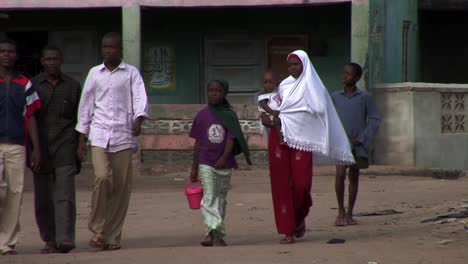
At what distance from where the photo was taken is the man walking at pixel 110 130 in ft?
28.8

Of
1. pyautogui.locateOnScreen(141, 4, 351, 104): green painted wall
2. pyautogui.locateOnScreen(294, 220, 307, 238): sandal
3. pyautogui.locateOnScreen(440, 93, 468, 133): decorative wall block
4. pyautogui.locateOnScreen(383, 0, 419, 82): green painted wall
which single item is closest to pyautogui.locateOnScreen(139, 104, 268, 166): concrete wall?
pyautogui.locateOnScreen(141, 4, 351, 104): green painted wall

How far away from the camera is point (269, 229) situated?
10461 mm

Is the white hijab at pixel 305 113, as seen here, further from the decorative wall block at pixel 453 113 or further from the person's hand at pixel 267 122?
the decorative wall block at pixel 453 113

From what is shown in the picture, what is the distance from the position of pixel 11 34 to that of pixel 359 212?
960 cm

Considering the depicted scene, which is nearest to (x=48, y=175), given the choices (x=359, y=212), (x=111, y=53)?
(x=111, y=53)

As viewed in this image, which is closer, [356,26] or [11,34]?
[356,26]

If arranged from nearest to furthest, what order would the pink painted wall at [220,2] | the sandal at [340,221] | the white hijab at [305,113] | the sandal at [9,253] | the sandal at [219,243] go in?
the sandal at [9,253] → the sandal at [219,243] → the white hijab at [305,113] → the sandal at [340,221] → the pink painted wall at [220,2]

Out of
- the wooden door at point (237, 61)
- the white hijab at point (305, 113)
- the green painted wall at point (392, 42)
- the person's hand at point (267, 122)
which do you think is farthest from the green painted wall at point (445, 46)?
the person's hand at point (267, 122)

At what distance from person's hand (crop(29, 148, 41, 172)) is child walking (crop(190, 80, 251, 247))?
4.21 feet

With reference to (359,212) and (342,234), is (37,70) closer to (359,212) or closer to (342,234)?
(359,212)

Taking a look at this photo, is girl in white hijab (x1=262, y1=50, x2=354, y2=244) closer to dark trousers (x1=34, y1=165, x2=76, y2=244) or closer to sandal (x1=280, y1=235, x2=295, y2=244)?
sandal (x1=280, y1=235, x2=295, y2=244)

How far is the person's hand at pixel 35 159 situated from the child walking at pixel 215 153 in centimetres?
128

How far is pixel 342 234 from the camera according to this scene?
9680mm

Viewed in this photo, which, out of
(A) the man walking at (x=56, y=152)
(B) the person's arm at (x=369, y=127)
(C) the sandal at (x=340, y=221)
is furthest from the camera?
(C) the sandal at (x=340, y=221)
